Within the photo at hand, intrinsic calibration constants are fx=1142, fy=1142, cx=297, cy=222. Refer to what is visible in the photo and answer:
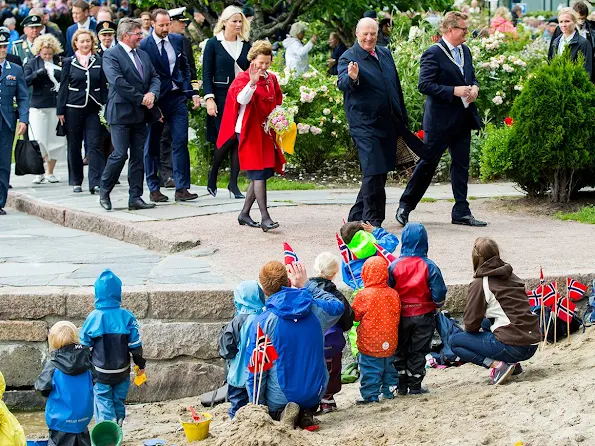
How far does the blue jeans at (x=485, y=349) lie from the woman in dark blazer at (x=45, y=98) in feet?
25.4

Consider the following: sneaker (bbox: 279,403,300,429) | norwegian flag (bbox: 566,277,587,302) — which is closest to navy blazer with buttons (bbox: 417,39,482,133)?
norwegian flag (bbox: 566,277,587,302)

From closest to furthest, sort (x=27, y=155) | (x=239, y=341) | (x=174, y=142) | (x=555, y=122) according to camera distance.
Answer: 1. (x=239, y=341)
2. (x=555, y=122)
3. (x=174, y=142)
4. (x=27, y=155)

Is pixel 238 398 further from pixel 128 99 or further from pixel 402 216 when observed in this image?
pixel 128 99

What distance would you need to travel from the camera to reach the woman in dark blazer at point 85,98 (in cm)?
1260

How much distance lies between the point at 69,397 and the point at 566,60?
6.48 meters

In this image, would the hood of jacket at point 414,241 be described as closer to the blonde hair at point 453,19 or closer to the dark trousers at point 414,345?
the dark trousers at point 414,345

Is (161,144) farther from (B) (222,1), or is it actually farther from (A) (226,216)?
(B) (222,1)

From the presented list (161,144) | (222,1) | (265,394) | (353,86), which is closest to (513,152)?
(353,86)

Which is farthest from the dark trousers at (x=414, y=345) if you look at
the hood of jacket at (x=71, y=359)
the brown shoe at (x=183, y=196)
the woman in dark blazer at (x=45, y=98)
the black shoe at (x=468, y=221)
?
the woman in dark blazer at (x=45, y=98)

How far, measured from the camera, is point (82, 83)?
1262 cm

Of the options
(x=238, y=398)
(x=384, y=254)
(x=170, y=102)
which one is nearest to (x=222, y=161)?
(x=170, y=102)

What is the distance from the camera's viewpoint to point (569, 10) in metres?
12.5

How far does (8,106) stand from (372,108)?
417cm

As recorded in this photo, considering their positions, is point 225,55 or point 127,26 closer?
point 127,26
